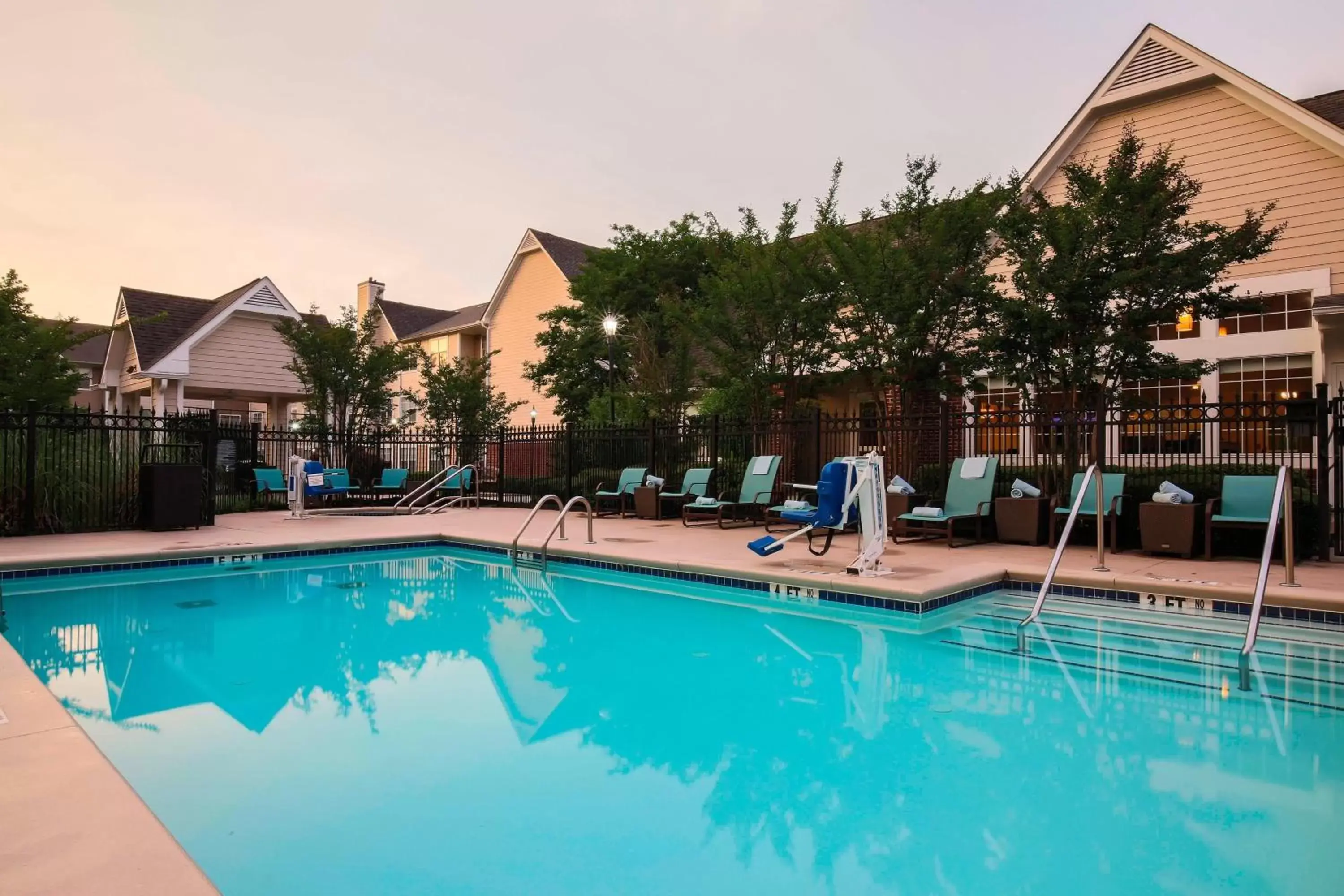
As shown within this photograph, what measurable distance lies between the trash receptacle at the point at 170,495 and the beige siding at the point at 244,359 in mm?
12954

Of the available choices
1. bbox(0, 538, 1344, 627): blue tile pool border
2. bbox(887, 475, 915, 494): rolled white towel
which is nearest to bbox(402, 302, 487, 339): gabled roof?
bbox(0, 538, 1344, 627): blue tile pool border

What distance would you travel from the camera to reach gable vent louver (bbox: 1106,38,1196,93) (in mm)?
13547

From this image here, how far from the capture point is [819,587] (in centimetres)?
690

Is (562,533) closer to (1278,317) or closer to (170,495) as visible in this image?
(170,495)

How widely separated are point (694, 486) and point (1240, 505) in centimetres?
758

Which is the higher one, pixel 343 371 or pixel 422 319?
pixel 422 319

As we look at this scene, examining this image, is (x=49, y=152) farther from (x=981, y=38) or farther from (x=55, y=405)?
(x=981, y=38)

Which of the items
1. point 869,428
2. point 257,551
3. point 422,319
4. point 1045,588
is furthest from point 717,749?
point 422,319

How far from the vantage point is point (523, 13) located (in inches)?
534

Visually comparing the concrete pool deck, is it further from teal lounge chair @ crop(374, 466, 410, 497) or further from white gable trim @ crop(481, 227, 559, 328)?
white gable trim @ crop(481, 227, 559, 328)

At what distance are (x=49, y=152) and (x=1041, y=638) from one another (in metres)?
17.6

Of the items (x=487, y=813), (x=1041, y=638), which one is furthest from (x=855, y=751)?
(x=1041, y=638)

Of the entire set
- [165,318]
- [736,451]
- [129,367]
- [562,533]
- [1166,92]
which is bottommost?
[562,533]

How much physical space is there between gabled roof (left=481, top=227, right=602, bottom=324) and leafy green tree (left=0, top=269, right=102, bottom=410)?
14.2 m
